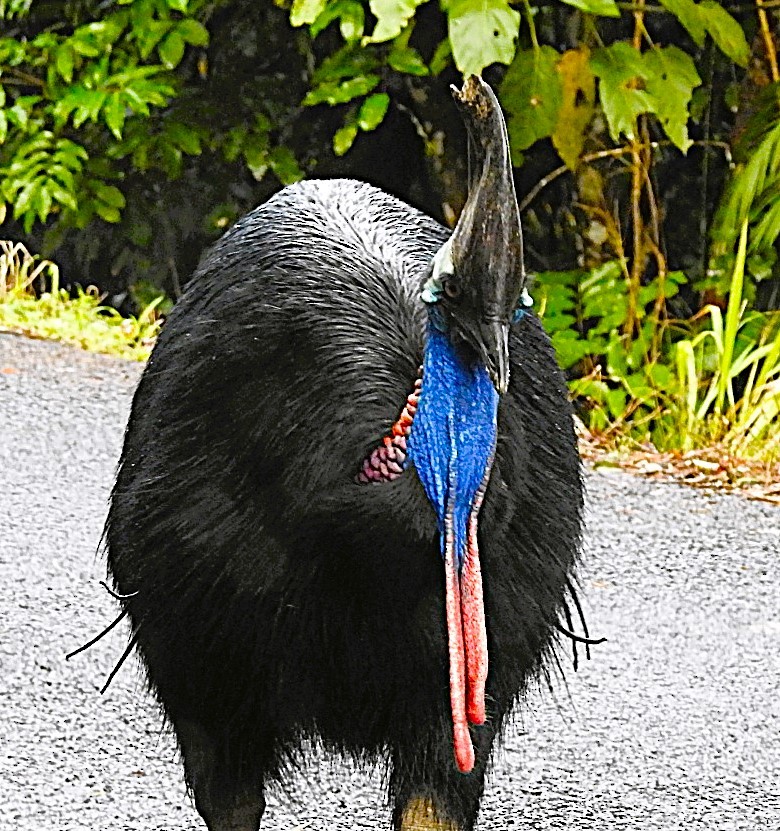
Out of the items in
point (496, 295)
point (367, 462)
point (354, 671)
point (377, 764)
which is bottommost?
point (377, 764)

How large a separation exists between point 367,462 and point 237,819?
0.83 metres

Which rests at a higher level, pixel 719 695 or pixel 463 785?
pixel 463 785

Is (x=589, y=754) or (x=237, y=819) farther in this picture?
(x=589, y=754)

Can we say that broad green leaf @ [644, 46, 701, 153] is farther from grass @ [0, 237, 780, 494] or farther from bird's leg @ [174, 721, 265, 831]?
bird's leg @ [174, 721, 265, 831]

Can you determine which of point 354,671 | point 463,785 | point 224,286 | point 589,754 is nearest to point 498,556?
point 354,671

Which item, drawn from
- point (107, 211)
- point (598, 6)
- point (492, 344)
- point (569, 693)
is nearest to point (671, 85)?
point (598, 6)

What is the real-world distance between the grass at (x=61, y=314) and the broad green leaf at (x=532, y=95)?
1.66 meters

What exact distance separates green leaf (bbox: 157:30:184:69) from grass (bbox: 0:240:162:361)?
1.02m

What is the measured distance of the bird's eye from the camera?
2164 millimetres

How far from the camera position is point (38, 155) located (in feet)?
23.4

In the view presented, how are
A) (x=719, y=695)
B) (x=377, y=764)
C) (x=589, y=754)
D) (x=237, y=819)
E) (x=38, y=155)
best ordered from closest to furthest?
(x=377, y=764)
(x=237, y=819)
(x=589, y=754)
(x=719, y=695)
(x=38, y=155)

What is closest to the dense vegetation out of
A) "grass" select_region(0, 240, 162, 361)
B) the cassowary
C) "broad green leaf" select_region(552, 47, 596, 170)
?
"broad green leaf" select_region(552, 47, 596, 170)

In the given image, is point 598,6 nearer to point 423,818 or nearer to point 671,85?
point 671,85

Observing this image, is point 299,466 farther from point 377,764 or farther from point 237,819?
point 237,819
